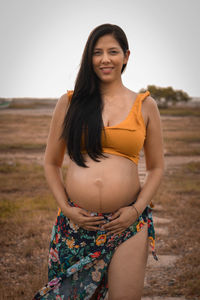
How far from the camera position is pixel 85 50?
2.06m

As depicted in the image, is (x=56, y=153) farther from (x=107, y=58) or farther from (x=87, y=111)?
(x=107, y=58)

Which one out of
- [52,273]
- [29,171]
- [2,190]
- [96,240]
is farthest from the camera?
[29,171]

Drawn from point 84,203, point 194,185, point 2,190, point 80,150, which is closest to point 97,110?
point 80,150

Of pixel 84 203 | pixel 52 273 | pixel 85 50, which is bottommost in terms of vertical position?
pixel 52 273

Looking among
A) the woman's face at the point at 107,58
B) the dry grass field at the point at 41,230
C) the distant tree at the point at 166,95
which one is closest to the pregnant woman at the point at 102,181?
the woman's face at the point at 107,58

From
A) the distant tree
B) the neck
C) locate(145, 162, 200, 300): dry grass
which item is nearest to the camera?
the neck

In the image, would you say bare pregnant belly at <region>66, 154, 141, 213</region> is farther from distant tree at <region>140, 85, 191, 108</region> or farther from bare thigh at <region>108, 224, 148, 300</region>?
distant tree at <region>140, 85, 191, 108</region>

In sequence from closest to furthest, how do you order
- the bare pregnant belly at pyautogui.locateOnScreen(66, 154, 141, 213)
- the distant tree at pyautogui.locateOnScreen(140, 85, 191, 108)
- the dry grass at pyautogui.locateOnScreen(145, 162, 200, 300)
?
1. the bare pregnant belly at pyautogui.locateOnScreen(66, 154, 141, 213)
2. the dry grass at pyautogui.locateOnScreen(145, 162, 200, 300)
3. the distant tree at pyautogui.locateOnScreen(140, 85, 191, 108)

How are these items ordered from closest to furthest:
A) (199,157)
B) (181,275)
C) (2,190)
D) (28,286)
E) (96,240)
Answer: (96,240)
(28,286)
(181,275)
(2,190)
(199,157)

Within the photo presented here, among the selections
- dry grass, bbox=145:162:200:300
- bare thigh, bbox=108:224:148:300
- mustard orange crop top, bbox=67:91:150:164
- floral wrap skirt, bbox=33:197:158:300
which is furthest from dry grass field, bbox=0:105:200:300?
mustard orange crop top, bbox=67:91:150:164

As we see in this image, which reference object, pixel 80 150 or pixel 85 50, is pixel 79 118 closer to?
pixel 80 150

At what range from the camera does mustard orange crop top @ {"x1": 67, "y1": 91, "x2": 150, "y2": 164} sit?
193 cm

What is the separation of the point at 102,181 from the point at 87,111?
416mm

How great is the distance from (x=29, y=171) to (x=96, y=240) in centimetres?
685
